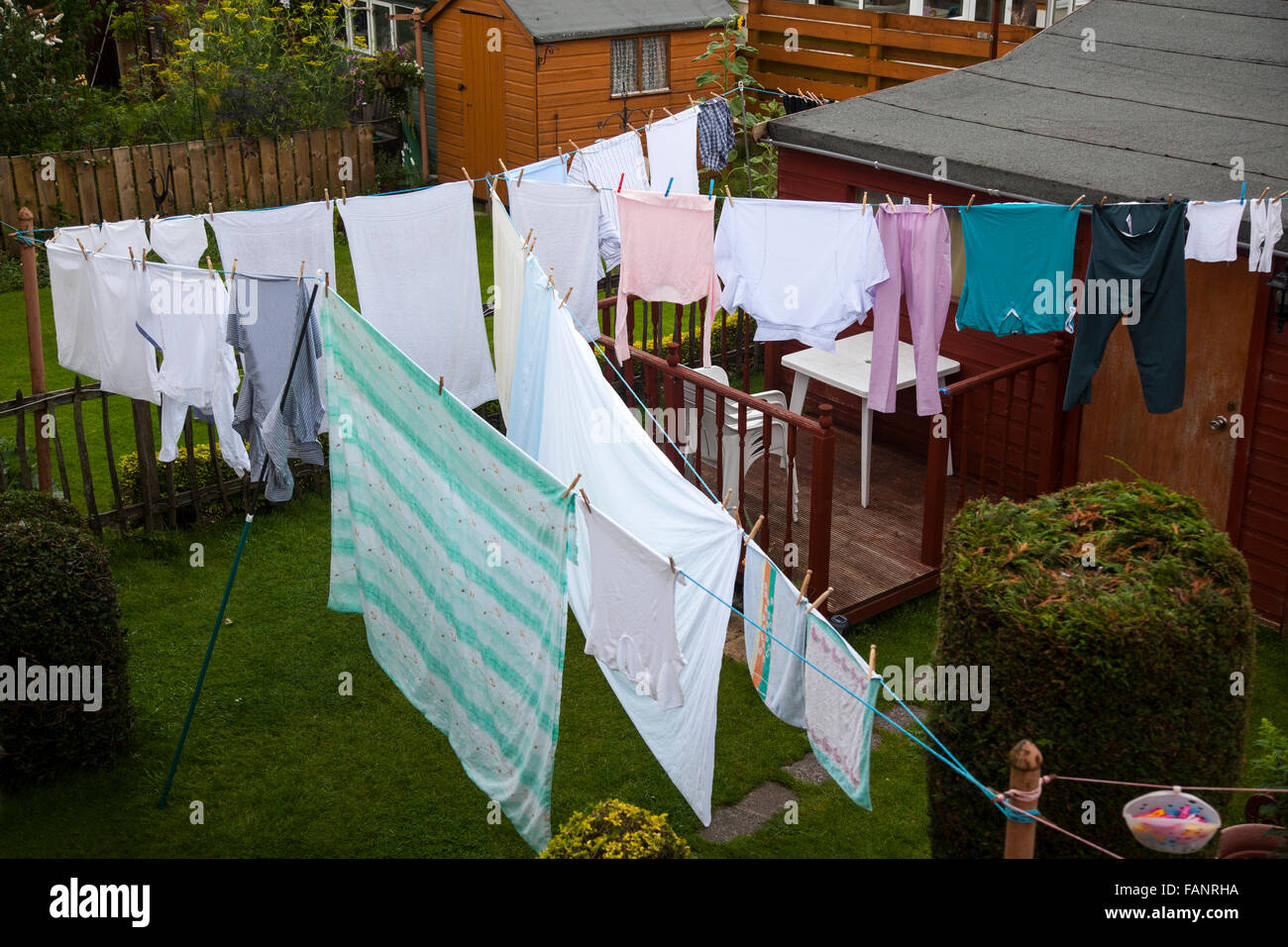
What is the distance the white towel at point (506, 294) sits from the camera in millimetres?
7902

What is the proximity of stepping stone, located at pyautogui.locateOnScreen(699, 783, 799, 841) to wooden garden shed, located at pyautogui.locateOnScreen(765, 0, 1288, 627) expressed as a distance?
2044 millimetres

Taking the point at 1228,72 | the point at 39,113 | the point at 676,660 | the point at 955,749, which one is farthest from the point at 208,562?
the point at 39,113

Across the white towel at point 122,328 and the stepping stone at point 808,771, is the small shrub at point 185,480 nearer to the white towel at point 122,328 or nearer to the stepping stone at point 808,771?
the white towel at point 122,328

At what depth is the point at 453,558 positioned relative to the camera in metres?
5.84

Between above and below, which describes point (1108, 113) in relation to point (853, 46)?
below

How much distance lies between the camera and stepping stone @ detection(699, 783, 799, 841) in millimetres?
6531

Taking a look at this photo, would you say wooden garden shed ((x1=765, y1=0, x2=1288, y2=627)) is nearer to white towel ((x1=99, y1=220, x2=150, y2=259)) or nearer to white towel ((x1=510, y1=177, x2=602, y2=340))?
white towel ((x1=510, y1=177, x2=602, y2=340))

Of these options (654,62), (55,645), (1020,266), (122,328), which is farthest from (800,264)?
(654,62)

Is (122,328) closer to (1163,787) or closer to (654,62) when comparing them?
(1163,787)

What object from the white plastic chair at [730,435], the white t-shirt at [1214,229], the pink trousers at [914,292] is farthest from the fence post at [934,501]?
the white t-shirt at [1214,229]

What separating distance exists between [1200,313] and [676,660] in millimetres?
4898

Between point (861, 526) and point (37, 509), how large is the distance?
5275 mm

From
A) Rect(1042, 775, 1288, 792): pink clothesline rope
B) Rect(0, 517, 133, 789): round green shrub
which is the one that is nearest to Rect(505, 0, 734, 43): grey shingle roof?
Rect(0, 517, 133, 789): round green shrub

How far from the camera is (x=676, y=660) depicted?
5.15m
